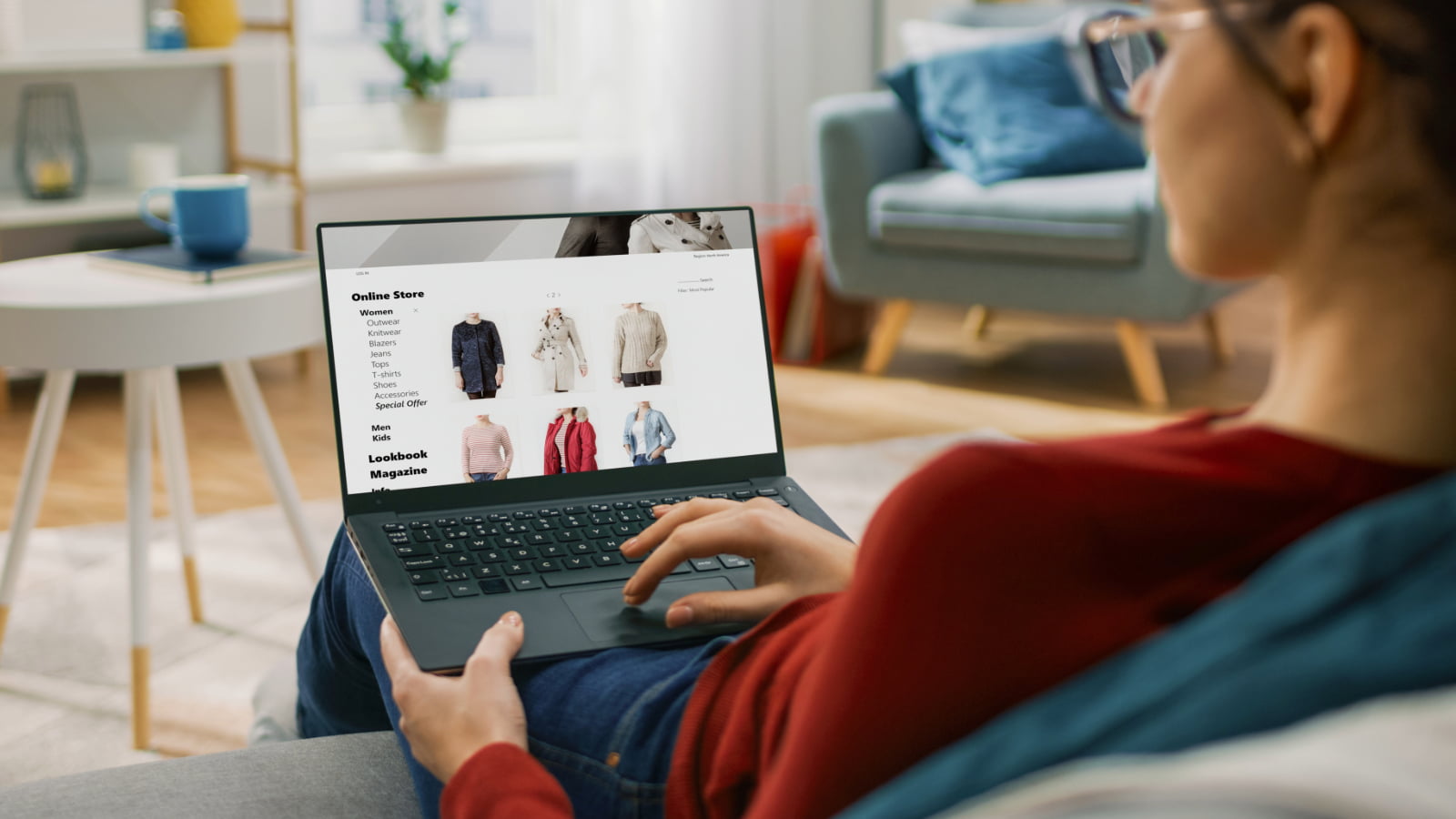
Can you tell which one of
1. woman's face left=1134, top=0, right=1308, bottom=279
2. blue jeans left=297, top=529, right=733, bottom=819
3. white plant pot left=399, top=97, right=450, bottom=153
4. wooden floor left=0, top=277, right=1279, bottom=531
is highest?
woman's face left=1134, top=0, right=1308, bottom=279

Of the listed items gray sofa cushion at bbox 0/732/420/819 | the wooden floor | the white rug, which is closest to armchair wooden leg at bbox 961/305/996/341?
the wooden floor

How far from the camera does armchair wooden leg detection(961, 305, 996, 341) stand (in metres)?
3.96

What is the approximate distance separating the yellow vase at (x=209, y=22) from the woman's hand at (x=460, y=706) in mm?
2849

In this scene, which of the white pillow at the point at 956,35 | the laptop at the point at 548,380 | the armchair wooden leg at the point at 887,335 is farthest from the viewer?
the armchair wooden leg at the point at 887,335

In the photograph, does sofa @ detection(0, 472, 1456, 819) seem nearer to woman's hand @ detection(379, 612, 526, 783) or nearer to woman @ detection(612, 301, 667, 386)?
woman's hand @ detection(379, 612, 526, 783)

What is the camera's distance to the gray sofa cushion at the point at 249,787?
32.3 inches

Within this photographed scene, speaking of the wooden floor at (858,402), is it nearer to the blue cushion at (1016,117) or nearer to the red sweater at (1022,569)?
the blue cushion at (1016,117)

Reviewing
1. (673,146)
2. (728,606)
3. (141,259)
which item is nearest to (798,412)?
(673,146)

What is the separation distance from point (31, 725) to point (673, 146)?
2791 millimetres

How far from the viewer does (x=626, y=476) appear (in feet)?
3.32

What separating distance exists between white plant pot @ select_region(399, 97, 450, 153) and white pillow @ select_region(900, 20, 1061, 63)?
131 centimetres

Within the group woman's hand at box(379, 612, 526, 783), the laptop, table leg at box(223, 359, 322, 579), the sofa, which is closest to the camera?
the sofa

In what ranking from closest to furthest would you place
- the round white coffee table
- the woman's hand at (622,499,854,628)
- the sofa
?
the sofa → the woman's hand at (622,499,854,628) → the round white coffee table

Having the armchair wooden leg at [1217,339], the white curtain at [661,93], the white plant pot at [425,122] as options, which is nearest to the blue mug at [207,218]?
Answer: the white plant pot at [425,122]
